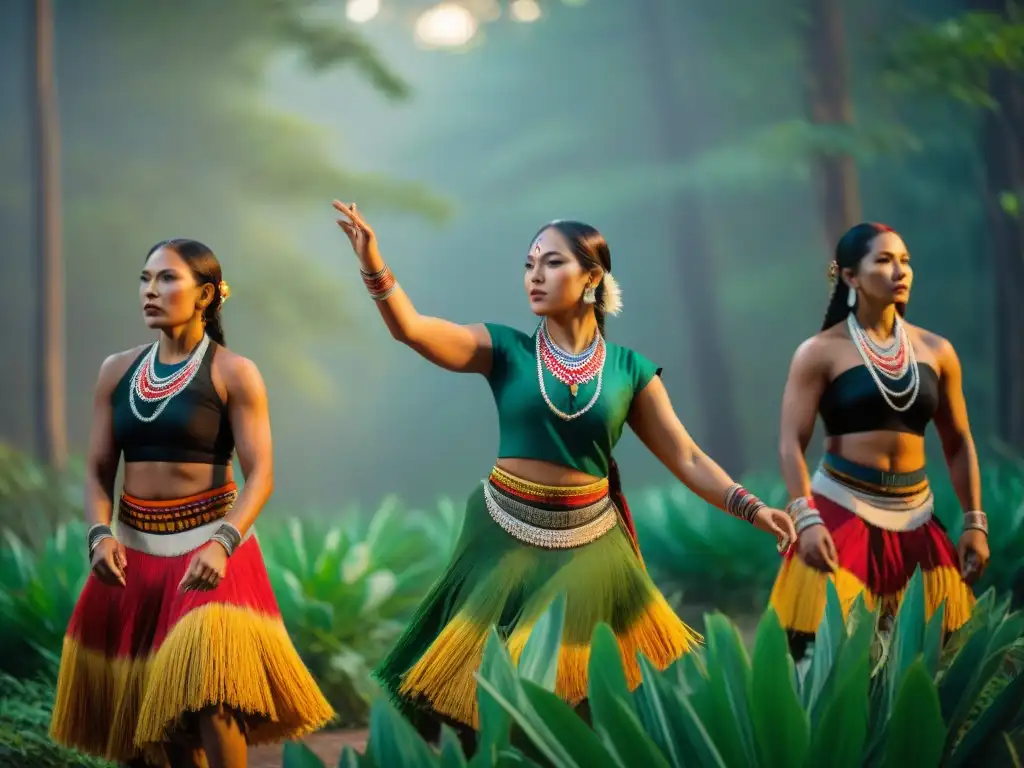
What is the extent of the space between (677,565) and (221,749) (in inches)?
162

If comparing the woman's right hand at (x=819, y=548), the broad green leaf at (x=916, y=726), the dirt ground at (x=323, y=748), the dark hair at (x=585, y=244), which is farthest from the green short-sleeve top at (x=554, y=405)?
the dirt ground at (x=323, y=748)

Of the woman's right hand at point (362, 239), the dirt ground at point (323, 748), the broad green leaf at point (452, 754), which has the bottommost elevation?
the dirt ground at point (323, 748)

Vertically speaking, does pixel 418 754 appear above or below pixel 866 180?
below

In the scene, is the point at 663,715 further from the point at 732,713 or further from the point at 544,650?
the point at 544,650

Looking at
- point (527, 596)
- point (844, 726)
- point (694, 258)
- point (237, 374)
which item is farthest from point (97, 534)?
point (694, 258)

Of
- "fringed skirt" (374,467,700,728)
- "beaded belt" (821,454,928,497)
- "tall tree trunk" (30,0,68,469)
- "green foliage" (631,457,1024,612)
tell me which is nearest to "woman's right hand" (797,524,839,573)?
"beaded belt" (821,454,928,497)

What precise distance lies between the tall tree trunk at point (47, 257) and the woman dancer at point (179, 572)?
5.06 metres

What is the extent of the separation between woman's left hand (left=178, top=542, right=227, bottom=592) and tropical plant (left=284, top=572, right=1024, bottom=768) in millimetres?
822

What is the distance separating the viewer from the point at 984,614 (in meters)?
2.65

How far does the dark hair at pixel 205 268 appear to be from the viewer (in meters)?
3.02

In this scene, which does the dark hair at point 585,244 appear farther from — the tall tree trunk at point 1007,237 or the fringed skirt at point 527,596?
the tall tree trunk at point 1007,237

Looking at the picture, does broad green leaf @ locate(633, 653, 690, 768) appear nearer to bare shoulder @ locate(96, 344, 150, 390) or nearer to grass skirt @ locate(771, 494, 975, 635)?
grass skirt @ locate(771, 494, 975, 635)

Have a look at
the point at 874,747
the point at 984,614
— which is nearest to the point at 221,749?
the point at 874,747

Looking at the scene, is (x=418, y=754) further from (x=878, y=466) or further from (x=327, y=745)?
(x=327, y=745)
